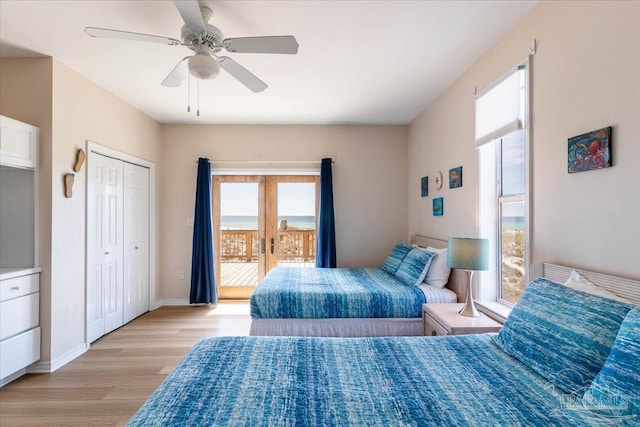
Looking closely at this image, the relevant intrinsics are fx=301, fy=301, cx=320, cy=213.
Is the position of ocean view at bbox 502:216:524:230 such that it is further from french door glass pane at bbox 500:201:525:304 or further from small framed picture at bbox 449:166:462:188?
small framed picture at bbox 449:166:462:188

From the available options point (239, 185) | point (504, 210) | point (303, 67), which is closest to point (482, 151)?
point (504, 210)

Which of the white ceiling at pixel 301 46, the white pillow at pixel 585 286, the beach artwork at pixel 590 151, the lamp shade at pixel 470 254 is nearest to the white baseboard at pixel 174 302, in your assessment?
the white ceiling at pixel 301 46

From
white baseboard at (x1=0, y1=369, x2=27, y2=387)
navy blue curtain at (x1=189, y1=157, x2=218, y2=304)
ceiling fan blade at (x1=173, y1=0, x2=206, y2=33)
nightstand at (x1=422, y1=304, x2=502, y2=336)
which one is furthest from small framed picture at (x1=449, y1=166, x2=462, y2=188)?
white baseboard at (x1=0, y1=369, x2=27, y2=387)

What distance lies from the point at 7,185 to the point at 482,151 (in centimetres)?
417

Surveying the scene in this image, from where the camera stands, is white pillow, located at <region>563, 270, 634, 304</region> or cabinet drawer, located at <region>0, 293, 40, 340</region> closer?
white pillow, located at <region>563, 270, 634, 304</region>

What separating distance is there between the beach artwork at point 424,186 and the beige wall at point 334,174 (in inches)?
23.9

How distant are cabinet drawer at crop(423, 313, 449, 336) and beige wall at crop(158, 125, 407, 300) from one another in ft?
Answer: 6.78

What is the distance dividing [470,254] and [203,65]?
90.2 inches

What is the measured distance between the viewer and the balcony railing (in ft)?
15.7

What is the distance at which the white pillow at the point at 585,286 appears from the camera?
136cm

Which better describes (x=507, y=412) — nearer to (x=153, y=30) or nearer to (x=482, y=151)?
(x=482, y=151)

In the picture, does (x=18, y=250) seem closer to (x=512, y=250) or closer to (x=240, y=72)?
(x=240, y=72)

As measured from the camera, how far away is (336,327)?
2.75 m

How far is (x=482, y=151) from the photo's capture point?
262 cm
